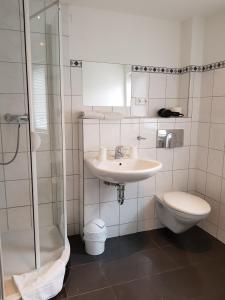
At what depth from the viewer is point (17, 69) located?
1.84 meters

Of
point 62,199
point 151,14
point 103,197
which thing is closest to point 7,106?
point 62,199

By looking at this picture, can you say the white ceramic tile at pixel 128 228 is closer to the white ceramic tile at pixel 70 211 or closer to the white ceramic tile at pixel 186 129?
the white ceramic tile at pixel 70 211

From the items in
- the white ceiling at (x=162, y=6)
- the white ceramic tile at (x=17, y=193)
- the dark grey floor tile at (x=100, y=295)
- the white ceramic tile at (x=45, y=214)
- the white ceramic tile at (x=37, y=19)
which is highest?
the white ceiling at (x=162, y=6)

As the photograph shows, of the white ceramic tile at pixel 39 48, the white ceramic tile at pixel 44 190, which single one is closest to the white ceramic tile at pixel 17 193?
the white ceramic tile at pixel 44 190

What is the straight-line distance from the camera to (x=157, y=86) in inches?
99.2

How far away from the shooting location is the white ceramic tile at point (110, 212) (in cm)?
231

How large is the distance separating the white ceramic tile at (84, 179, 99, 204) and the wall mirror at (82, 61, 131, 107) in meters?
0.74

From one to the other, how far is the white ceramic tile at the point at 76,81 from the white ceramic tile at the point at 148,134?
687mm

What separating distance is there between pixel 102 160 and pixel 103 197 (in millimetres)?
403

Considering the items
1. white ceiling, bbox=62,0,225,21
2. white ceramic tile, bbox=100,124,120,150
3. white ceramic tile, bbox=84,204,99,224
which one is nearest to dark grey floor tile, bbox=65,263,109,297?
white ceramic tile, bbox=84,204,99,224

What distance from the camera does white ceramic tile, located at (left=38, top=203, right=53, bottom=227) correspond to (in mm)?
1864

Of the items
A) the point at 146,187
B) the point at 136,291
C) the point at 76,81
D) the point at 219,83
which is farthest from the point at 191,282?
the point at 76,81

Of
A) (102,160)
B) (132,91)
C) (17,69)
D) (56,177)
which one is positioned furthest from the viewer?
(132,91)

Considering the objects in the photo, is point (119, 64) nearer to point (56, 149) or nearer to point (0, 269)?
point (56, 149)
